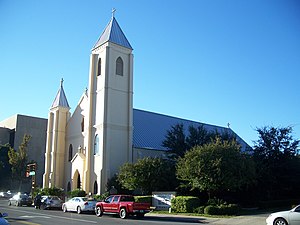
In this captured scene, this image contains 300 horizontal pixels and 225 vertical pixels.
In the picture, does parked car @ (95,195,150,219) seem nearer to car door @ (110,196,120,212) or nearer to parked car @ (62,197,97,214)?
car door @ (110,196,120,212)

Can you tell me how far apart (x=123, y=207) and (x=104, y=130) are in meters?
18.8

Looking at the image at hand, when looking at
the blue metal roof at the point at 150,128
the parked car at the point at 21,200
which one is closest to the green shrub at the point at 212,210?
the blue metal roof at the point at 150,128

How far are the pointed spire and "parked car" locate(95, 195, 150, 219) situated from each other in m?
30.6

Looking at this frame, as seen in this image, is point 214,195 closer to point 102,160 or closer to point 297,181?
point 297,181

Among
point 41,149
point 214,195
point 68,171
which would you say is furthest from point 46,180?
point 41,149

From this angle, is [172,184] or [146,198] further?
[172,184]

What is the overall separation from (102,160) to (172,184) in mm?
10078

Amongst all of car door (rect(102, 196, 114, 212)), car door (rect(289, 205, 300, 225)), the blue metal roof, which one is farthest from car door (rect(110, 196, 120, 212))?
the blue metal roof

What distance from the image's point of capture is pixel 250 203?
35031mm

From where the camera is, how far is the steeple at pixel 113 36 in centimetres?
4712

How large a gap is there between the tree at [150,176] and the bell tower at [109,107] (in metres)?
6.60

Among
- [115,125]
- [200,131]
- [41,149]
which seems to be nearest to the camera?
[200,131]

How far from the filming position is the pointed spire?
56.2 meters

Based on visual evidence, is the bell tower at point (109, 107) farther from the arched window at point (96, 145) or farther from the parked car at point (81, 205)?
the parked car at point (81, 205)
